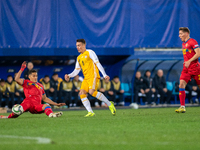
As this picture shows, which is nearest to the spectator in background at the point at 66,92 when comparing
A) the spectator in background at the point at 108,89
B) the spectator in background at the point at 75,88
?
the spectator in background at the point at 75,88

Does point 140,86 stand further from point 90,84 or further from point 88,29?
point 90,84

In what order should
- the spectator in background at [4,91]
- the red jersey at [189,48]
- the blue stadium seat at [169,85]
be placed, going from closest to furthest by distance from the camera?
the red jersey at [189,48]
the spectator in background at [4,91]
the blue stadium seat at [169,85]

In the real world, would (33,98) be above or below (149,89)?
below

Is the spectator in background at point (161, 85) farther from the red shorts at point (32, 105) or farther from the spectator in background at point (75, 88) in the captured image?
the red shorts at point (32, 105)

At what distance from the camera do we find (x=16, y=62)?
16469 mm

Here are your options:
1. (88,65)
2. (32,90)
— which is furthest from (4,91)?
(88,65)

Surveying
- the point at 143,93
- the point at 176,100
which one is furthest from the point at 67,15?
the point at 176,100

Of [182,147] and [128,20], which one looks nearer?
[182,147]

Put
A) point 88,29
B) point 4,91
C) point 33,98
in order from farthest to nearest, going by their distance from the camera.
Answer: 1. point 88,29
2. point 4,91
3. point 33,98

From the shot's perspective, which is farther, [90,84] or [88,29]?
[88,29]

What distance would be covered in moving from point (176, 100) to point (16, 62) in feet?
24.8

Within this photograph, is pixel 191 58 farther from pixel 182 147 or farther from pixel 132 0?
pixel 132 0

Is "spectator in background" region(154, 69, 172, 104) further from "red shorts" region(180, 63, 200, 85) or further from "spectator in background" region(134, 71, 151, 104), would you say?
"red shorts" region(180, 63, 200, 85)

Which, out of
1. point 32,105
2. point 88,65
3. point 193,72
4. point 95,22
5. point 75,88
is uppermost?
point 95,22
